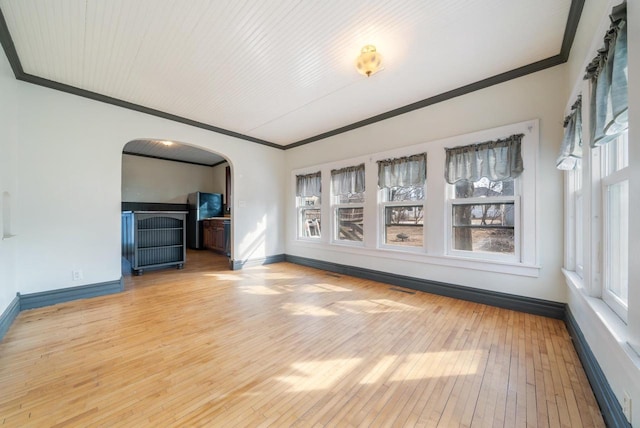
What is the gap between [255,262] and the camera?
519cm

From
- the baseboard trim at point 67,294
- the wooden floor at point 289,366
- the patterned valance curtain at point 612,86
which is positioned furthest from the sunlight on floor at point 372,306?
the baseboard trim at point 67,294

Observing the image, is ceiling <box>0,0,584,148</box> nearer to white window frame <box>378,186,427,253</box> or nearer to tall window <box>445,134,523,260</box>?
tall window <box>445,134,523,260</box>

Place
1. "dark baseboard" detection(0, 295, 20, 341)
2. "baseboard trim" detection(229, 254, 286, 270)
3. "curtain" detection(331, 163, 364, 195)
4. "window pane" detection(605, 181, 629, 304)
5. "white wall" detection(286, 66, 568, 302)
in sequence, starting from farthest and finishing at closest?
"baseboard trim" detection(229, 254, 286, 270) → "curtain" detection(331, 163, 364, 195) → "white wall" detection(286, 66, 568, 302) → "dark baseboard" detection(0, 295, 20, 341) → "window pane" detection(605, 181, 629, 304)

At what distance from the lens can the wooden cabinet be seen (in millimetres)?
6605

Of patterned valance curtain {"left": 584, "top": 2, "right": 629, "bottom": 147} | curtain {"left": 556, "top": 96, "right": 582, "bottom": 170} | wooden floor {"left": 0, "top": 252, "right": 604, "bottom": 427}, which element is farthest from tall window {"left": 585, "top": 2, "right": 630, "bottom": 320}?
wooden floor {"left": 0, "top": 252, "right": 604, "bottom": 427}

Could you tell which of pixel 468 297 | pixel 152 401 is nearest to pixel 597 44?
pixel 468 297

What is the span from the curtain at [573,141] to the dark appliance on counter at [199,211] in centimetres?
758

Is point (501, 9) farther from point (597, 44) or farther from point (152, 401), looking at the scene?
point (152, 401)

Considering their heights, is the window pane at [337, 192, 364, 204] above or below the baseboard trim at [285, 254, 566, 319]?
above

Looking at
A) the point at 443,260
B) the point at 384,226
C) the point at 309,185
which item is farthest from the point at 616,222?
the point at 309,185

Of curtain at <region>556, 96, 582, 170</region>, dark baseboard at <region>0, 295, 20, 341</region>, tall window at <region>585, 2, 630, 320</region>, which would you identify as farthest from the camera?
dark baseboard at <region>0, 295, 20, 341</region>

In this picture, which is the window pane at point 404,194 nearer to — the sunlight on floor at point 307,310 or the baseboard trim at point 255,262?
the sunlight on floor at point 307,310

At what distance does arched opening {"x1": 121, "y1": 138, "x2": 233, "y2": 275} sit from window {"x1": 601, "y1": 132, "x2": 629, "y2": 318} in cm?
496

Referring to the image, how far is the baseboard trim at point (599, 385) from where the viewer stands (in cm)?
123
